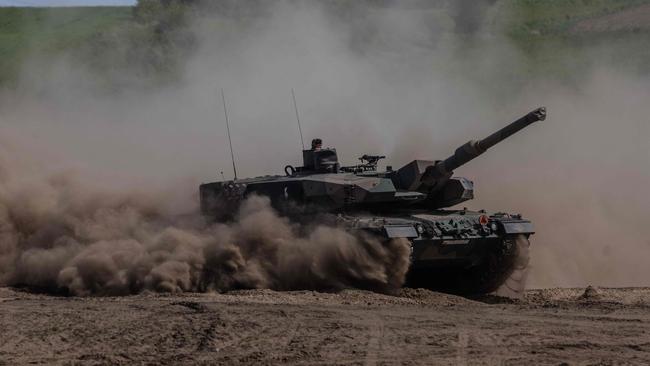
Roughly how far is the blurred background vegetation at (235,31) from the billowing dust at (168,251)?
14405 millimetres

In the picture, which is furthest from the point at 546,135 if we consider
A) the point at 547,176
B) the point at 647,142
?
the point at 547,176

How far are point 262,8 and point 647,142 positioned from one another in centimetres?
1212

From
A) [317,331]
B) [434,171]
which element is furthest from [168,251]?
[317,331]

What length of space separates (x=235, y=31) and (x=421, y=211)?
16.0m

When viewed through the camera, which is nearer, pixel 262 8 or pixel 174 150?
pixel 174 150

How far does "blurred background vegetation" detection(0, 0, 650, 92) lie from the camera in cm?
3675

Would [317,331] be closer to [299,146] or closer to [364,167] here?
[364,167]

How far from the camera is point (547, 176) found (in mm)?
26859

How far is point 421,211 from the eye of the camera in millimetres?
19672

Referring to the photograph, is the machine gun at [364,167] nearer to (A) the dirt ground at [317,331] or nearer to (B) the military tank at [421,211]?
(B) the military tank at [421,211]

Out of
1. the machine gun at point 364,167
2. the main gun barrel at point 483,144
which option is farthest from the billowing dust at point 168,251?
the main gun barrel at point 483,144

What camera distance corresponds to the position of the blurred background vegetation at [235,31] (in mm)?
36747

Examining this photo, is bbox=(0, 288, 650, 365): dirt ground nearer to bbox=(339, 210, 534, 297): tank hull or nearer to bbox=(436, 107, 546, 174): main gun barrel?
bbox=(339, 210, 534, 297): tank hull

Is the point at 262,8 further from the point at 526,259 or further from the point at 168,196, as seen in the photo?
the point at 526,259
